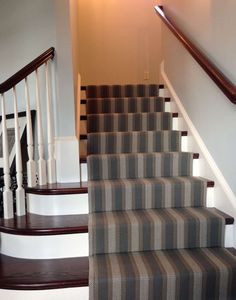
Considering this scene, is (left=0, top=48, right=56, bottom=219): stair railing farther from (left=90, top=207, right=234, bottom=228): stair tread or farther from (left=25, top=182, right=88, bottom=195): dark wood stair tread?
(left=90, top=207, right=234, bottom=228): stair tread

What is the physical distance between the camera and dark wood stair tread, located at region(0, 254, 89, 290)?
1.53 metres

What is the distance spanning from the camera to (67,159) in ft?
7.52

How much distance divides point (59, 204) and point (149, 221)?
66 cm

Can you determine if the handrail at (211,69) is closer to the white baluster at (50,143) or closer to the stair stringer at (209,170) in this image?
the stair stringer at (209,170)

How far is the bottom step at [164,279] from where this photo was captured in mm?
1502

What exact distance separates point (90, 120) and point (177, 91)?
3.04 ft

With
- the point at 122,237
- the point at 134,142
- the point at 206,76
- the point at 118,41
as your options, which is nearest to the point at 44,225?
the point at 122,237

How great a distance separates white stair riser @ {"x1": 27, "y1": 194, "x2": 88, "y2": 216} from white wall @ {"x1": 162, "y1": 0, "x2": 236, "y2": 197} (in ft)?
3.26

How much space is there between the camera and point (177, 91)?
2.99 m

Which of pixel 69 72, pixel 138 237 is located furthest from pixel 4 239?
pixel 69 72

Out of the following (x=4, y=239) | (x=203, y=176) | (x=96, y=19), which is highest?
(x=96, y=19)

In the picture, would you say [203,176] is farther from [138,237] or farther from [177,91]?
[177,91]

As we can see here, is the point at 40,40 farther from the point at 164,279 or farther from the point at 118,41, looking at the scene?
the point at 164,279

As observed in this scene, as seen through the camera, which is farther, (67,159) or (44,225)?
(67,159)
